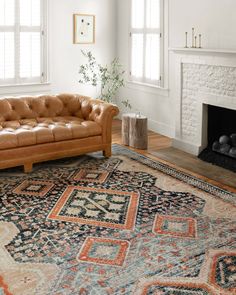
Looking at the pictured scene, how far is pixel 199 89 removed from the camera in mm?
6020

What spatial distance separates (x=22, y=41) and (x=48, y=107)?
5.33ft

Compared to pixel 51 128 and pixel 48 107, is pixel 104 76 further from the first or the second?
pixel 51 128

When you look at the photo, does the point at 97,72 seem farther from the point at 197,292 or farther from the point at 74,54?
the point at 197,292

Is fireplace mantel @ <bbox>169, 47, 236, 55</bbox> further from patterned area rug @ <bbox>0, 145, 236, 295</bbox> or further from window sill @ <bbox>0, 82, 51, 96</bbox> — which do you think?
window sill @ <bbox>0, 82, 51, 96</bbox>

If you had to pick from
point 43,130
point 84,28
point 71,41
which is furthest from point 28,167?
point 84,28

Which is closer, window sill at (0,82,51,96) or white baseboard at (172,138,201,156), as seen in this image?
white baseboard at (172,138,201,156)

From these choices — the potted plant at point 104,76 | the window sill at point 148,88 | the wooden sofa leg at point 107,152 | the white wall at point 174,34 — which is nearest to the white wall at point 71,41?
the potted plant at point 104,76

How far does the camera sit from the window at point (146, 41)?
22.8 feet

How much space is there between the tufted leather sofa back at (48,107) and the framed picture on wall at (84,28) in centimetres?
171

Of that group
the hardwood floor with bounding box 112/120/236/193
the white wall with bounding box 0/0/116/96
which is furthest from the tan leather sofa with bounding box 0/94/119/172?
the white wall with bounding box 0/0/116/96

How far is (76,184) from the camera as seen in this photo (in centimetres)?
492

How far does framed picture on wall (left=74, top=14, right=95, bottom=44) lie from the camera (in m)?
7.61

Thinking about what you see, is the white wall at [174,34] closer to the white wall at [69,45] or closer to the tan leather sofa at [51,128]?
the white wall at [69,45]

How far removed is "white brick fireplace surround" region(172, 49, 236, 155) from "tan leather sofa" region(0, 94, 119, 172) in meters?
1.06
